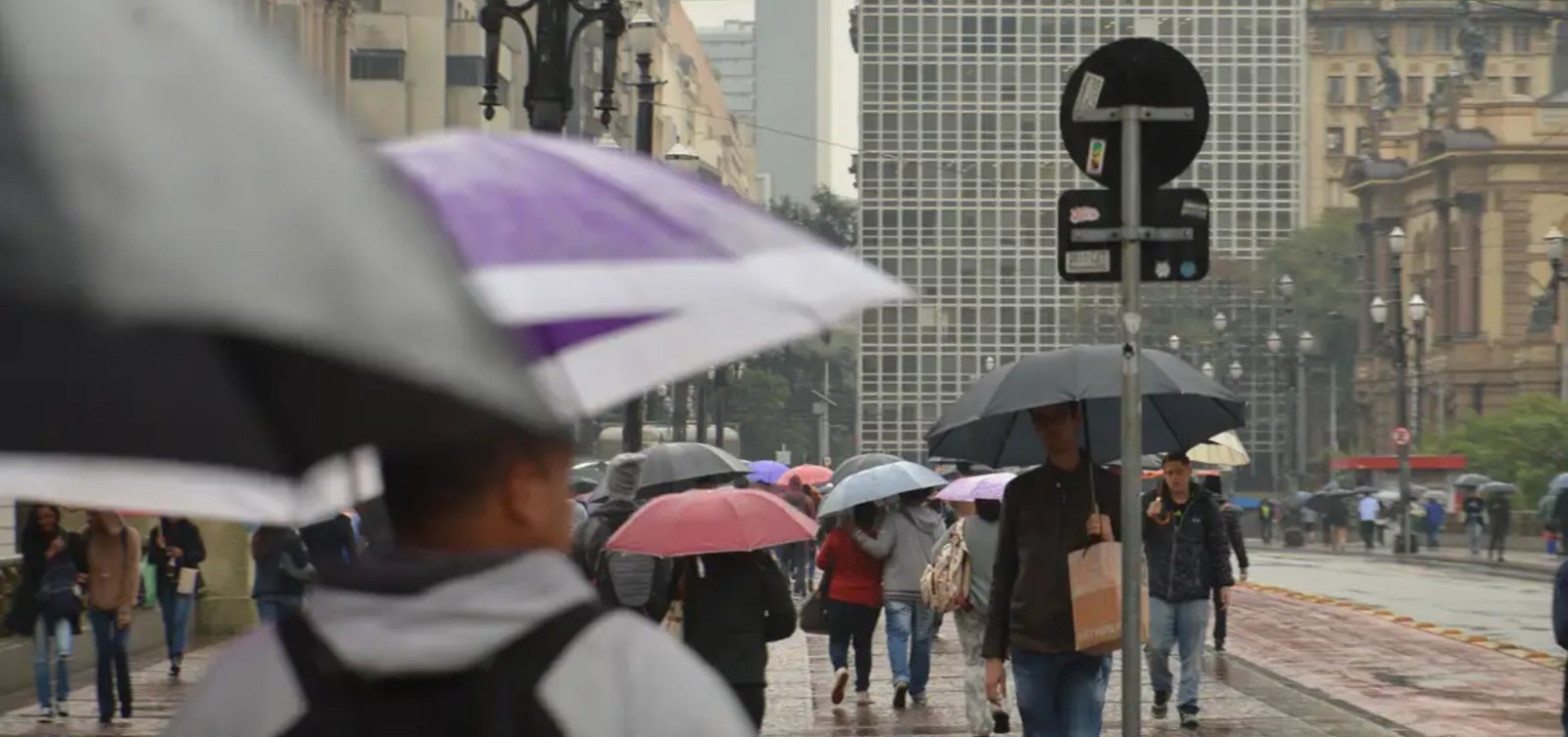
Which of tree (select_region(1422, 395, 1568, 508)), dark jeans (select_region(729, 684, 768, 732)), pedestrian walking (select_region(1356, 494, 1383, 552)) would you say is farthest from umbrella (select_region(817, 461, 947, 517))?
pedestrian walking (select_region(1356, 494, 1383, 552))

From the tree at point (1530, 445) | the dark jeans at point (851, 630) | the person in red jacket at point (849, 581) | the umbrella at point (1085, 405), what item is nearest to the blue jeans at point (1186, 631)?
the person in red jacket at point (849, 581)

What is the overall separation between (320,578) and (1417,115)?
445 ft

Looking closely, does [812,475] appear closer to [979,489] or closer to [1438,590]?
[1438,590]

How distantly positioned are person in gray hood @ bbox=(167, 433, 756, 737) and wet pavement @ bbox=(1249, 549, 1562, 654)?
23000 millimetres

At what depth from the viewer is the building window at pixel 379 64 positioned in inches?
2761

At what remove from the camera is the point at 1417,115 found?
5281 inches

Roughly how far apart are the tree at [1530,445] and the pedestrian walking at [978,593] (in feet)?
170

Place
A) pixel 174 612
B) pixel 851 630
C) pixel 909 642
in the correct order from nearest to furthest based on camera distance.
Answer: pixel 851 630 < pixel 909 642 < pixel 174 612

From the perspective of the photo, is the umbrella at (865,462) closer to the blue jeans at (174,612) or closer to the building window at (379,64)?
the blue jeans at (174,612)

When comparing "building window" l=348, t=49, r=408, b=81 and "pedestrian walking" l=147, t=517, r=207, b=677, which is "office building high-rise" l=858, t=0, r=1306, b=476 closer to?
"building window" l=348, t=49, r=408, b=81

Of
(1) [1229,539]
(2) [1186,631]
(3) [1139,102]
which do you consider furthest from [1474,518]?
(3) [1139,102]

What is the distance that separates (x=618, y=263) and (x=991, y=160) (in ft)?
527

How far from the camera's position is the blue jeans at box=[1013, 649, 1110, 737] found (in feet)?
30.2

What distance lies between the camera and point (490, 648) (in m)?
2.45
